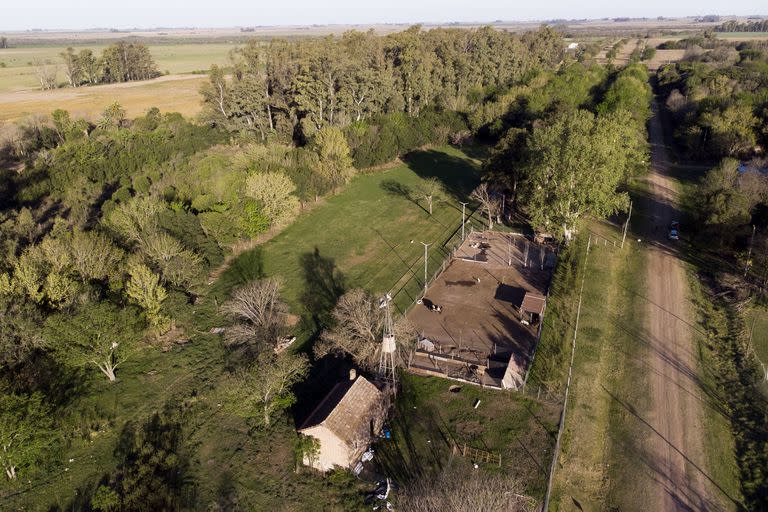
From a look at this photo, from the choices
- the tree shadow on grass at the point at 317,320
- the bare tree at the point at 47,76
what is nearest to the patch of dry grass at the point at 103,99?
the bare tree at the point at 47,76

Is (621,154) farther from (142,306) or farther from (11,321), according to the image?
(11,321)

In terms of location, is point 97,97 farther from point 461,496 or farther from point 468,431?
point 461,496

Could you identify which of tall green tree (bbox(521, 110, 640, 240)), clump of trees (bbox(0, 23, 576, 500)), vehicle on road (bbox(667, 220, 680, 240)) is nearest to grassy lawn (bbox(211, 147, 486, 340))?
clump of trees (bbox(0, 23, 576, 500))

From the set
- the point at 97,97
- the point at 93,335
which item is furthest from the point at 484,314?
the point at 97,97

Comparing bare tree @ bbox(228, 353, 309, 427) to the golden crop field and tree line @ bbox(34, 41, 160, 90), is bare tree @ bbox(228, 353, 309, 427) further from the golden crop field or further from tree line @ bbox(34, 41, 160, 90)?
tree line @ bbox(34, 41, 160, 90)

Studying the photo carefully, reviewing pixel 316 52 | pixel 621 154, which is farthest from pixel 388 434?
pixel 316 52

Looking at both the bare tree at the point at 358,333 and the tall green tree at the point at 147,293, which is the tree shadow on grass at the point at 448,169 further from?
the tall green tree at the point at 147,293
